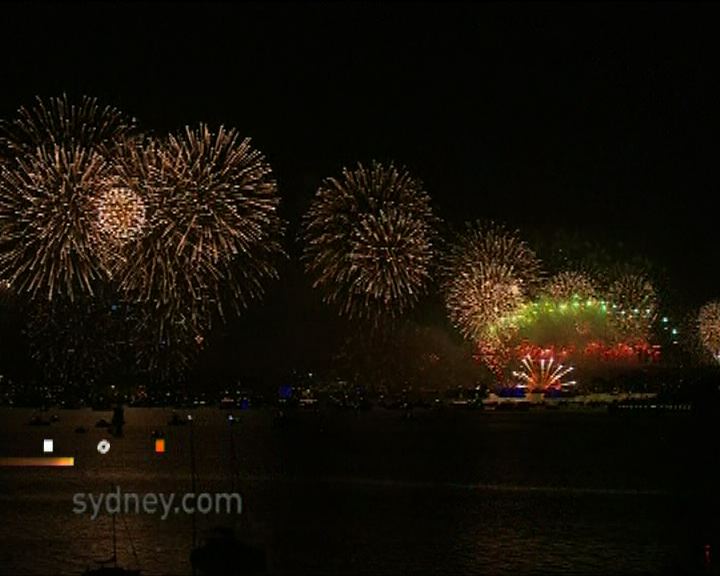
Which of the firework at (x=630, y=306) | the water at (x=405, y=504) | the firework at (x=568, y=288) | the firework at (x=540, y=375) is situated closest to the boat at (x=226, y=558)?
the water at (x=405, y=504)

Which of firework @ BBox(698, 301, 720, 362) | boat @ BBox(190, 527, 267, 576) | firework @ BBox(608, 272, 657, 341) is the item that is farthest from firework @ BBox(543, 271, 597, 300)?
boat @ BBox(190, 527, 267, 576)

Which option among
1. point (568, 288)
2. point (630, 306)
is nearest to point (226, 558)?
point (568, 288)

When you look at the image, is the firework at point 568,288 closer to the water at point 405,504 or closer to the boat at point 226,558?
the water at point 405,504

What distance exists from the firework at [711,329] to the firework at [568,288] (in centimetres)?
1679

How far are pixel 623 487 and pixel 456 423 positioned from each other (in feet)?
143

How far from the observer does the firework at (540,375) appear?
13175cm

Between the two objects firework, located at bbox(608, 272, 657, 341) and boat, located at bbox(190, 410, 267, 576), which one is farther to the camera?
firework, located at bbox(608, 272, 657, 341)

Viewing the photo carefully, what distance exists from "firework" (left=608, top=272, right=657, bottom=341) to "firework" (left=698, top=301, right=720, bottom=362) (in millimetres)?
7739

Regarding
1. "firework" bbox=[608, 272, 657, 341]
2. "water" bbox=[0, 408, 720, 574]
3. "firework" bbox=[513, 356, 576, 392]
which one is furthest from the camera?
"firework" bbox=[608, 272, 657, 341]

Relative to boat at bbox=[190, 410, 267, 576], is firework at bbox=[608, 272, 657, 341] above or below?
above

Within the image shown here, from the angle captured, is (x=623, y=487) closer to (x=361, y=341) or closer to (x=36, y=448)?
(x=36, y=448)

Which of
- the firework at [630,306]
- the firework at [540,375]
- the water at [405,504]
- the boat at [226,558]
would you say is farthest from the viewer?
the firework at [630,306]

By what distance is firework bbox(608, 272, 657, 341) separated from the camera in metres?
144

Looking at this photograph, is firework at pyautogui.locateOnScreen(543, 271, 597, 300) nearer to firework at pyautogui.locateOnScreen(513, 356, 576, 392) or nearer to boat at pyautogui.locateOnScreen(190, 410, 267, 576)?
firework at pyautogui.locateOnScreen(513, 356, 576, 392)
